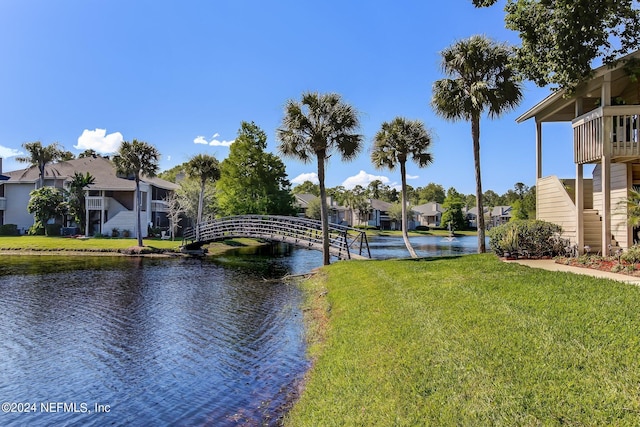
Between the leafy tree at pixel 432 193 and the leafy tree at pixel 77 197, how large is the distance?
326ft

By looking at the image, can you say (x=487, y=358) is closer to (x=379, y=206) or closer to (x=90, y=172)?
(x=90, y=172)

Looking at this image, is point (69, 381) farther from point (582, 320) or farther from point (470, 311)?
point (582, 320)

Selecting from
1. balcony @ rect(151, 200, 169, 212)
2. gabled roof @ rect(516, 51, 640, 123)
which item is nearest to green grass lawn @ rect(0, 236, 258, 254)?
balcony @ rect(151, 200, 169, 212)

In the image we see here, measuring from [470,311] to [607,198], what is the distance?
7721 mm

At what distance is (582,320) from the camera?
236 inches

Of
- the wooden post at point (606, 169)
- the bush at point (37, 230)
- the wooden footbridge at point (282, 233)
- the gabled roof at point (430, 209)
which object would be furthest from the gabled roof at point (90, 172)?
the gabled roof at point (430, 209)

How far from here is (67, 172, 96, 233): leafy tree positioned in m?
Result: 41.5

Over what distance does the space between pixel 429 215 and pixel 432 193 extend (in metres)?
38.0

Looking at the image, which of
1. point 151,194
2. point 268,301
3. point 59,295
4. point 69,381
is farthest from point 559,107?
point 151,194

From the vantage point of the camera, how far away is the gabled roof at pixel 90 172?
142ft

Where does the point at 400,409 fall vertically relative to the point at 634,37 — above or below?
below

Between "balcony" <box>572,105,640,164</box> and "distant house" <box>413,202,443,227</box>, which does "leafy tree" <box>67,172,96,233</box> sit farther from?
"distant house" <box>413,202,443,227</box>

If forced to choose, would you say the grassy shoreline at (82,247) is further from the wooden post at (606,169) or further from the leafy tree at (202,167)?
the wooden post at (606,169)

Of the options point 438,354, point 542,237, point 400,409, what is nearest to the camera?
point 400,409
